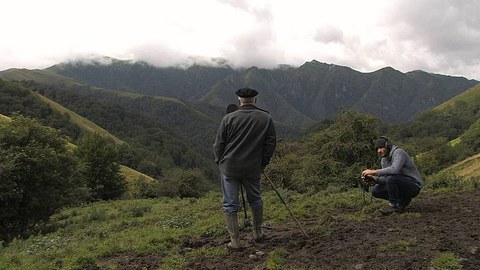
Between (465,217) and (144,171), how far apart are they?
12775 cm

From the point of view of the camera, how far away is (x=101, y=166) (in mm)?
47469

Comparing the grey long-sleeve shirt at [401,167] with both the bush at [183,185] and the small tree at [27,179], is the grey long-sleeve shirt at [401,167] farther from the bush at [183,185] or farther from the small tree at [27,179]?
the bush at [183,185]

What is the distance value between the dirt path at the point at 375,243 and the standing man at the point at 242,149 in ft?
3.04

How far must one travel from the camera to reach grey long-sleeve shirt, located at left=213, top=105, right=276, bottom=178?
805cm

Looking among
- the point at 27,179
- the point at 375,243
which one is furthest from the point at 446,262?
the point at 27,179

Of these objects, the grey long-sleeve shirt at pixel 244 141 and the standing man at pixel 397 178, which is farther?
the standing man at pixel 397 178

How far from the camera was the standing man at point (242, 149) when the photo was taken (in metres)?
8.06

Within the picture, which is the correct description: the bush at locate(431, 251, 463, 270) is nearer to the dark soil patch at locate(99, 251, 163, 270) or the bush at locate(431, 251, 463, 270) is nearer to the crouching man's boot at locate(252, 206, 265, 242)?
the crouching man's boot at locate(252, 206, 265, 242)

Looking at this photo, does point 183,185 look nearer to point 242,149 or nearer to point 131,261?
point 131,261

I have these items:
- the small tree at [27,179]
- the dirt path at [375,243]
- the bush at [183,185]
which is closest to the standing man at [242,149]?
the dirt path at [375,243]

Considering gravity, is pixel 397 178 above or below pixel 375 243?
above

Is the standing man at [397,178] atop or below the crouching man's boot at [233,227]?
atop

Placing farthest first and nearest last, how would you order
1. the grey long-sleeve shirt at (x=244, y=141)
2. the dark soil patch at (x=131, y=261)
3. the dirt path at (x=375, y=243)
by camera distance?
1. the grey long-sleeve shirt at (x=244, y=141)
2. the dark soil patch at (x=131, y=261)
3. the dirt path at (x=375, y=243)

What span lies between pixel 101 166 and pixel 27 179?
27615mm
